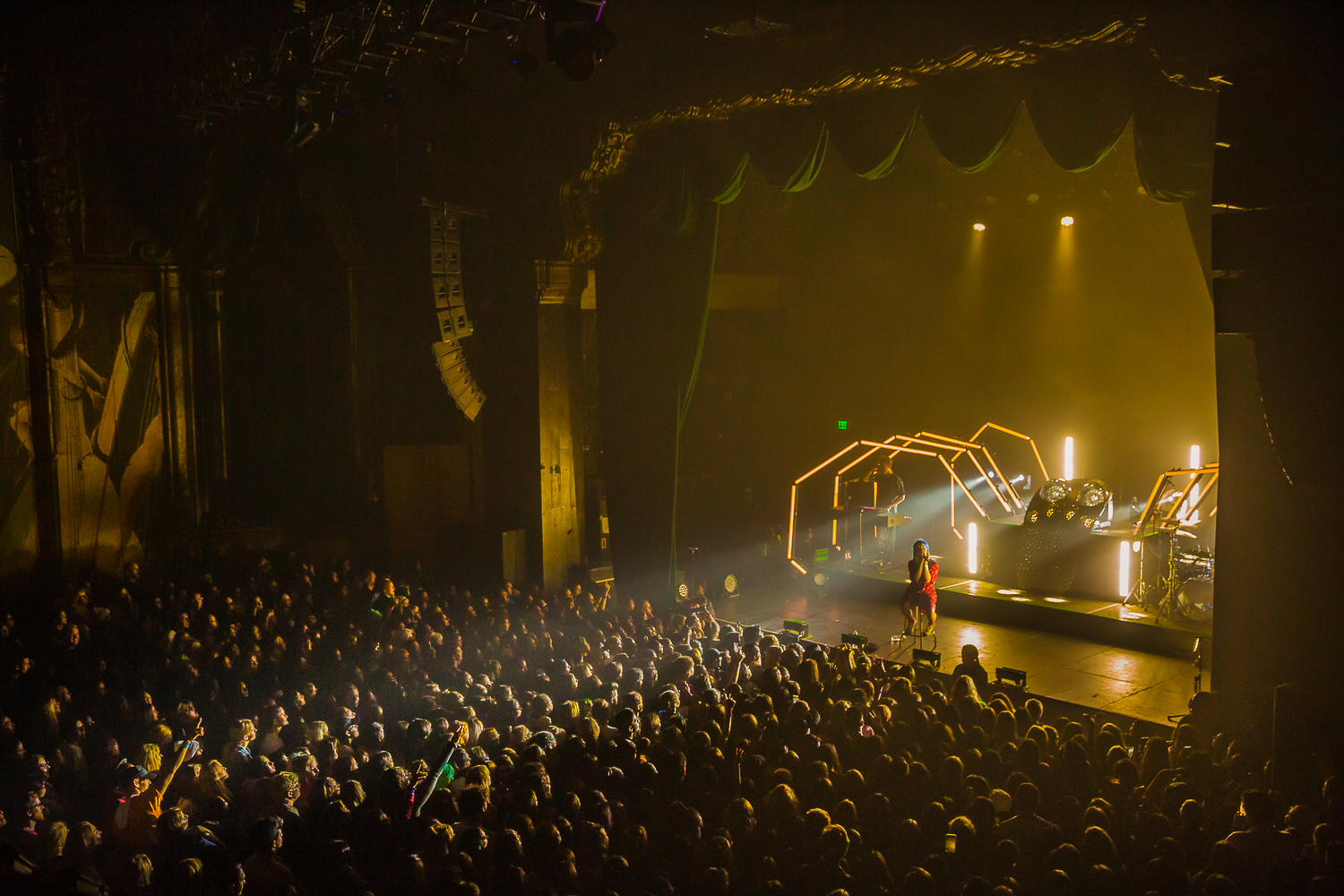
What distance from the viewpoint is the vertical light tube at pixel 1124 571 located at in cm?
1001

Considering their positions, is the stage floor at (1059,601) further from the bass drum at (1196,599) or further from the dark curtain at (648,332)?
the dark curtain at (648,332)

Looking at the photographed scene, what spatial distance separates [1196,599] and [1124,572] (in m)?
0.99

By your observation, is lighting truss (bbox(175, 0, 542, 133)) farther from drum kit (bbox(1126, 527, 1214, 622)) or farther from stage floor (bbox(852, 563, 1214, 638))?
drum kit (bbox(1126, 527, 1214, 622))

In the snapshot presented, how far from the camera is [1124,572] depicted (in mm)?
10039

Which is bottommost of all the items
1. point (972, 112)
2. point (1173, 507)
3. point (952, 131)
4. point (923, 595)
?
point (923, 595)

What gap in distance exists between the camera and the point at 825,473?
47.7ft

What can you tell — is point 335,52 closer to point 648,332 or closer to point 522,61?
point 522,61

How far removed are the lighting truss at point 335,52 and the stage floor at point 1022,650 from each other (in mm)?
6156

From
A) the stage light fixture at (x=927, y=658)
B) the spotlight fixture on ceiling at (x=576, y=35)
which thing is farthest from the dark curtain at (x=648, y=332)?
the stage light fixture at (x=927, y=658)

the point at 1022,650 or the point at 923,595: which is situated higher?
the point at 923,595

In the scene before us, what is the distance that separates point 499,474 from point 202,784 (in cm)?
619

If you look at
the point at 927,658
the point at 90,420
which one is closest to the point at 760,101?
the point at 927,658

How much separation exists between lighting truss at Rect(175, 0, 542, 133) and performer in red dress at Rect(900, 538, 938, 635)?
221 inches

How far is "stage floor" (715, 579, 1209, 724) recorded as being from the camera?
308 inches
